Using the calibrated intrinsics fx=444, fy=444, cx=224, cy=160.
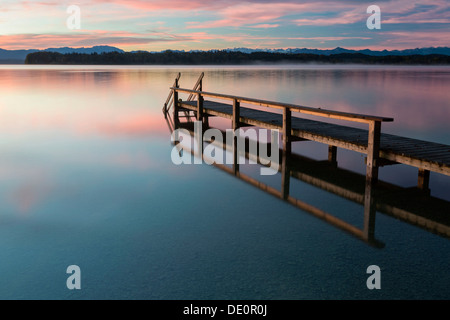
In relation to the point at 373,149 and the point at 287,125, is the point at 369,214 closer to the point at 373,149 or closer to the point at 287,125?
the point at 373,149

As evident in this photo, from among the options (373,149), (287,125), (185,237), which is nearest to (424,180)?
(373,149)

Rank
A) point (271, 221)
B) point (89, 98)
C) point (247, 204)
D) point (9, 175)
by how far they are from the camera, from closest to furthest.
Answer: point (271, 221), point (247, 204), point (9, 175), point (89, 98)

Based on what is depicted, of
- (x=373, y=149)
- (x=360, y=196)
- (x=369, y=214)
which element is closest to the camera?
(x=369, y=214)

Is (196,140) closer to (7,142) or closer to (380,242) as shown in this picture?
(7,142)

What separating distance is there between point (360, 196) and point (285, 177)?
229cm

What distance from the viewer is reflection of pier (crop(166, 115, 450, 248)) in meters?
8.09

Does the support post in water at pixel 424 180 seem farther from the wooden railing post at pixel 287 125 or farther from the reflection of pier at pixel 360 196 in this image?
the wooden railing post at pixel 287 125

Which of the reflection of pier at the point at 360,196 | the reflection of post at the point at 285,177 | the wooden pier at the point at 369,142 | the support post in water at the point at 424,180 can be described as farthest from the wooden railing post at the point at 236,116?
the support post in water at the point at 424,180

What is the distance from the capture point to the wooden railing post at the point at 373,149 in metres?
9.96

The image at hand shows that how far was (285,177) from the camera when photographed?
11664 millimetres

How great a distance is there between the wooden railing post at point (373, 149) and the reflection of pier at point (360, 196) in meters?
0.27

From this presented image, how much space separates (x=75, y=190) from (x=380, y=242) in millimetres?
6724

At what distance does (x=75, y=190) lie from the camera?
33.6 feet
